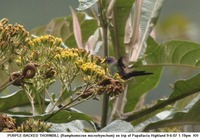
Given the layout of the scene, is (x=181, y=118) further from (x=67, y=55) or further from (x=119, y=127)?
(x=67, y=55)

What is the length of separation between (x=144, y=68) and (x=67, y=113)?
0.42 meters

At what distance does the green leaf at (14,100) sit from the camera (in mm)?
2079

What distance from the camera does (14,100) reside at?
83.9 inches

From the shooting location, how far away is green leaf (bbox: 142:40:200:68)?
7.14ft

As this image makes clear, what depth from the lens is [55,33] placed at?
2.84m

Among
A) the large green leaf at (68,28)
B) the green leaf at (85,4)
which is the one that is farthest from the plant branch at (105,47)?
the large green leaf at (68,28)

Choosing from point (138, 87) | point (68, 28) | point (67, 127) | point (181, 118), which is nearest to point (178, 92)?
point (181, 118)

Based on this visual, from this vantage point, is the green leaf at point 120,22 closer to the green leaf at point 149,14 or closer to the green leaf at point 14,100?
the green leaf at point 149,14

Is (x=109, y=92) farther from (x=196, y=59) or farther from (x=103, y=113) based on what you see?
(x=196, y=59)

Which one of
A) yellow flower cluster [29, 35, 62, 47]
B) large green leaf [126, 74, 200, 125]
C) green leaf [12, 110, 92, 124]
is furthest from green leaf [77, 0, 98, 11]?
large green leaf [126, 74, 200, 125]

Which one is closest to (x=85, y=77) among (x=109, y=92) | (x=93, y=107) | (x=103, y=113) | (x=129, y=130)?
(x=109, y=92)

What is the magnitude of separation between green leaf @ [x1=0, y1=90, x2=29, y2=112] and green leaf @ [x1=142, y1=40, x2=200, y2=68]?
39cm

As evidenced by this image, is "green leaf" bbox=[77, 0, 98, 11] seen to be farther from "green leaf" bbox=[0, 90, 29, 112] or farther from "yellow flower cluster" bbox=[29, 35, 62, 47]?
"green leaf" bbox=[0, 90, 29, 112]

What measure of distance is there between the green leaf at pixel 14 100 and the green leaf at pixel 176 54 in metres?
0.39
